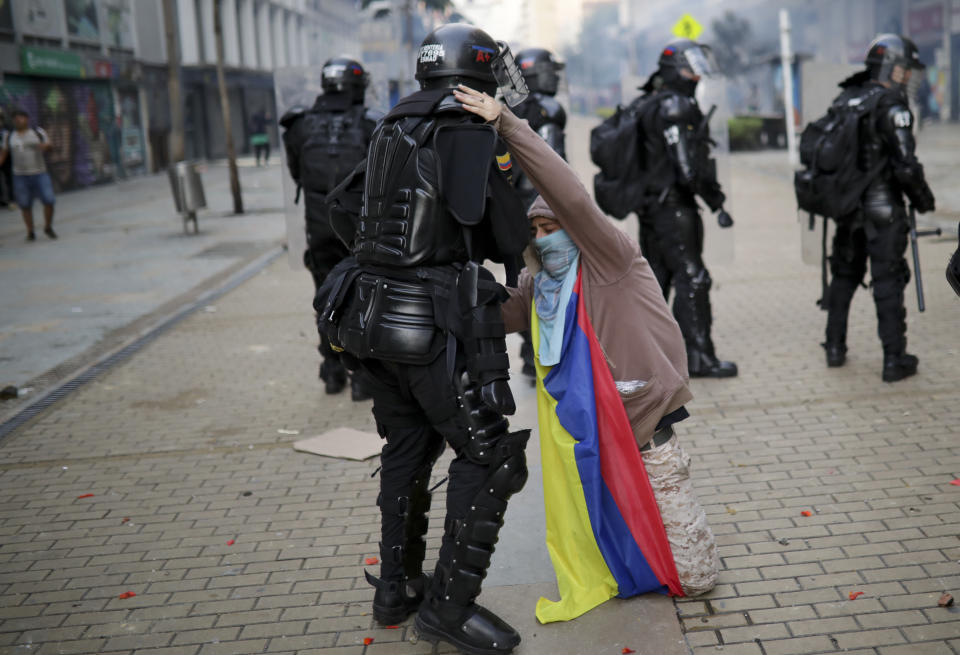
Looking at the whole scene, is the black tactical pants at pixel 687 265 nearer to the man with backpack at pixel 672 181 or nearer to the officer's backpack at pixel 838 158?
the man with backpack at pixel 672 181

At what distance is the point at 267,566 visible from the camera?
160 inches

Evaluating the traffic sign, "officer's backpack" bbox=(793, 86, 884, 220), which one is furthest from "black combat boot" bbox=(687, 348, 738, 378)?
the traffic sign

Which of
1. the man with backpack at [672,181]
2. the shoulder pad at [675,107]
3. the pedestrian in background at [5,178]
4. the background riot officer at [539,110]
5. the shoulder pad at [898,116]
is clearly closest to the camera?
the shoulder pad at [898,116]

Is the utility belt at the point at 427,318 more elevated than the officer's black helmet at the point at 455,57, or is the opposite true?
the officer's black helmet at the point at 455,57

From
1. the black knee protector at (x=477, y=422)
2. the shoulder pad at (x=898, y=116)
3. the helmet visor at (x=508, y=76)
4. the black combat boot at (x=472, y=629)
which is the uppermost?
the helmet visor at (x=508, y=76)

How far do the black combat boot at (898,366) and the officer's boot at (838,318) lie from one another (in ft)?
1.30

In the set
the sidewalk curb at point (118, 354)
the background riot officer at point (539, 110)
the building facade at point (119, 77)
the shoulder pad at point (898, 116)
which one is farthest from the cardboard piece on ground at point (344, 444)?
the building facade at point (119, 77)

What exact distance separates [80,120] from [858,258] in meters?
24.4

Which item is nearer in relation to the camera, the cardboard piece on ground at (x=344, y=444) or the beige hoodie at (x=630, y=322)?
the beige hoodie at (x=630, y=322)

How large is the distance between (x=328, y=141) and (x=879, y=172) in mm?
3356

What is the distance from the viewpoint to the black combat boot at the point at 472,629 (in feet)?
10.7

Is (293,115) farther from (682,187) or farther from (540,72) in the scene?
(682,187)

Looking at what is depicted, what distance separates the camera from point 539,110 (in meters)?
6.38

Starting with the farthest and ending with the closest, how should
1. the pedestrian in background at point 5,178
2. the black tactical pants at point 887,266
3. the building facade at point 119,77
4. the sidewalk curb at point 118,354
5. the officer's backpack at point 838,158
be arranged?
the building facade at point 119,77 → the pedestrian in background at point 5,178 → the sidewalk curb at point 118,354 → the black tactical pants at point 887,266 → the officer's backpack at point 838,158
